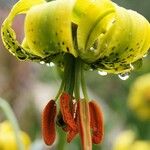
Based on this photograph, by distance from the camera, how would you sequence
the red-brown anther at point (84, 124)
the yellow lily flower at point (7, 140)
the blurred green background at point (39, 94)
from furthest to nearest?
the blurred green background at point (39, 94) < the yellow lily flower at point (7, 140) < the red-brown anther at point (84, 124)

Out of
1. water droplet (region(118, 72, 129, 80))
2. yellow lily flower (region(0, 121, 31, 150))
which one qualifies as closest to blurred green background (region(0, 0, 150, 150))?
yellow lily flower (region(0, 121, 31, 150))

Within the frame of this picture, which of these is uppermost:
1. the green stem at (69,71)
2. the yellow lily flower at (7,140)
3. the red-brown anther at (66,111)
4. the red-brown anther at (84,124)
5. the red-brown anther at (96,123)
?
the green stem at (69,71)

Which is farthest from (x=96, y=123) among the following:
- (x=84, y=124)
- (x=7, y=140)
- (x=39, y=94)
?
(x=39, y=94)

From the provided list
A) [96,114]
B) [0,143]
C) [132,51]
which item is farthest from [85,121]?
[0,143]

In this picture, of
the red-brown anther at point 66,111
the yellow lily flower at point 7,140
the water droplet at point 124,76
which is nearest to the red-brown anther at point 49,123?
the red-brown anther at point 66,111

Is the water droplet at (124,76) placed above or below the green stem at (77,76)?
below

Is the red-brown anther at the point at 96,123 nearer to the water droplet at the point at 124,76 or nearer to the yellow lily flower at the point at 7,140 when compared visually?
the water droplet at the point at 124,76

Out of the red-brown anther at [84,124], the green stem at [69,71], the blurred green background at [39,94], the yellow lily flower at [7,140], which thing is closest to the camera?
the red-brown anther at [84,124]
